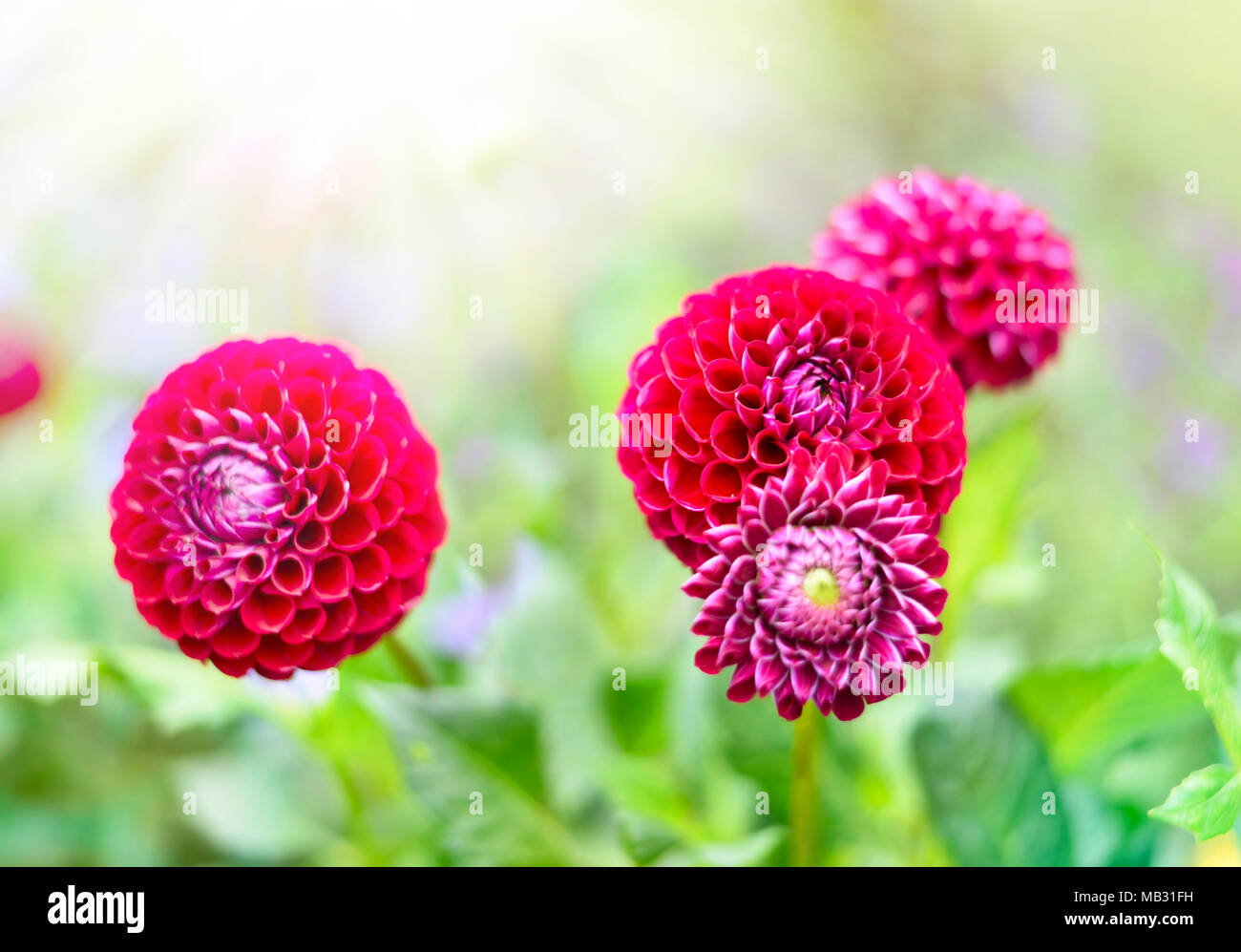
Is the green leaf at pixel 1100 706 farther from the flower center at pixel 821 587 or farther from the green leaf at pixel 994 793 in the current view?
the flower center at pixel 821 587

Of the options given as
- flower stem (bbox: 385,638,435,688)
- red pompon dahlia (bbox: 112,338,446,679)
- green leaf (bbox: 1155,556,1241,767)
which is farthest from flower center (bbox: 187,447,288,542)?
green leaf (bbox: 1155,556,1241,767)

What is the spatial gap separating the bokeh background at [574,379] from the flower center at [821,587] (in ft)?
0.63

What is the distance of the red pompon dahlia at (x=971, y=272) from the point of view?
47 cm

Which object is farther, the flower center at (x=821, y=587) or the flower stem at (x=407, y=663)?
the flower stem at (x=407, y=663)

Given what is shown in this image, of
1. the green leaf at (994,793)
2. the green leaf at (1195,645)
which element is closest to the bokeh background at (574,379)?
the green leaf at (994,793)

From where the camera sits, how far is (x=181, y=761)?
31.9 inches

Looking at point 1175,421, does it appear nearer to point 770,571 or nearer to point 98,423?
point 770,571

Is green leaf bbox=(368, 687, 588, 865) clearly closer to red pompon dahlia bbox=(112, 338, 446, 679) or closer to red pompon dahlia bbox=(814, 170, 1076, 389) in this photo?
red pompon dahlia bbox=(112, 338, 446, 679)

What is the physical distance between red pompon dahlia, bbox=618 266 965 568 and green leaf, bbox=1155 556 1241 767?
0.11 metres

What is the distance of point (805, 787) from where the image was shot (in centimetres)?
50

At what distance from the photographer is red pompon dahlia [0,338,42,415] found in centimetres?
92

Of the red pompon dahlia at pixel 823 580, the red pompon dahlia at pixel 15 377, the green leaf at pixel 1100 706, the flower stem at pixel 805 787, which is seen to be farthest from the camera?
the red pompon dahlia at pixel 15 377

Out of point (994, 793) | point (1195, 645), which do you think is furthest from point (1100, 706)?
point (1195, 645)
